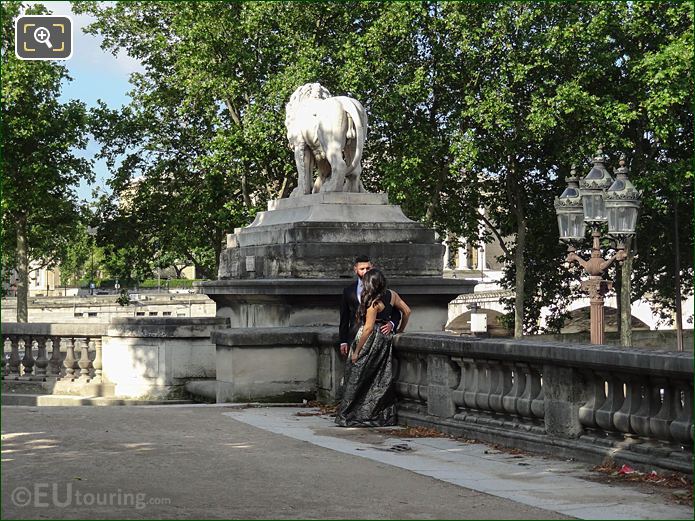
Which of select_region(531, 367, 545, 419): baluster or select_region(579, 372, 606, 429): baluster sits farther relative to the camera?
select_region(531, 367, 545, 419): baluster

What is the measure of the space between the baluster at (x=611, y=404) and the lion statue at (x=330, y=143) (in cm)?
714

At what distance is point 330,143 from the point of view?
15.7 metres

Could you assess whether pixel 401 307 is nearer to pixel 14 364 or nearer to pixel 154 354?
pixel 154 354

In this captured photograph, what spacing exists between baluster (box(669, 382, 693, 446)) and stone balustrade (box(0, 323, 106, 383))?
922 centimetres

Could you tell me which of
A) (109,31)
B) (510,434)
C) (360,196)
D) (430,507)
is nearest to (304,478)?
(430,507)

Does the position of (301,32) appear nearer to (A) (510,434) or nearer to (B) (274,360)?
(B) (274,360)

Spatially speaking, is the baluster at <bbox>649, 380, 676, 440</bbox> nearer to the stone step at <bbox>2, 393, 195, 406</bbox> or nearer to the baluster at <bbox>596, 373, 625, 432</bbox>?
the baluster at <bbox>596, 373, 625, 432</bbox>

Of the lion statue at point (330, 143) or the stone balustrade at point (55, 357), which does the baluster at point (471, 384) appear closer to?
the lion statue at point (330, 143)

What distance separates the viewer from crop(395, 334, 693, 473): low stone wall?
8258mm

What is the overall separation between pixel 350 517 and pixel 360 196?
8.88 m

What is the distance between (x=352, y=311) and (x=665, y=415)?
443 cm

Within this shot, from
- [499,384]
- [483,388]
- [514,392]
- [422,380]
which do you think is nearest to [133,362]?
[422,380]

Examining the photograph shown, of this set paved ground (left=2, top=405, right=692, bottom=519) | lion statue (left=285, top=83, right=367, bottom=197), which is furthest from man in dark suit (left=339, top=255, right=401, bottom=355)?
lion statue (left=285, top=83, right=367, bottom=197)

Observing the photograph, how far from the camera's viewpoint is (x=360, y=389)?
11695 millimetres
